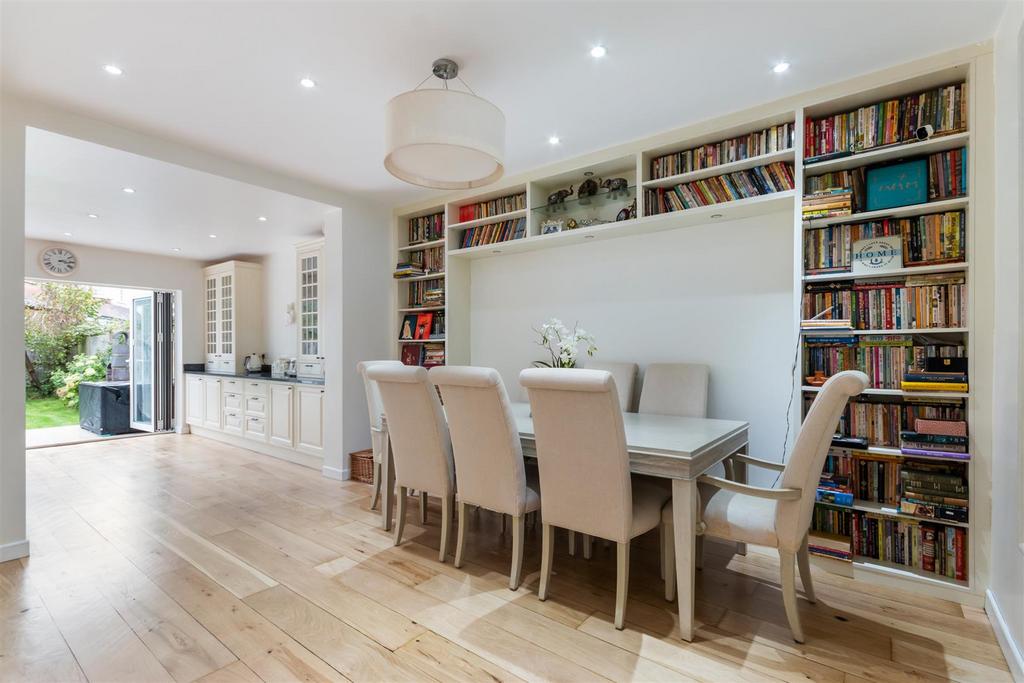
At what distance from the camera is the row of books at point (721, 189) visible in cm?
281

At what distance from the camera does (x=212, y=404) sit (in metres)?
6.07

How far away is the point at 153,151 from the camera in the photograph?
315 cm

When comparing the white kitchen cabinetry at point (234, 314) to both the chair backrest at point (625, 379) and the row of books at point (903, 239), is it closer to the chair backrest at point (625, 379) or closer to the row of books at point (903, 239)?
the chair backrest at point (625, 379)

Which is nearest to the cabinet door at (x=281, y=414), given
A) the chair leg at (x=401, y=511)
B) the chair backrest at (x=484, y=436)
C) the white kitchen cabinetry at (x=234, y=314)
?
the white kitchen cabinetry at (x=234, y=314)

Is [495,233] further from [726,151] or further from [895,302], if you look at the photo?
[895,302]

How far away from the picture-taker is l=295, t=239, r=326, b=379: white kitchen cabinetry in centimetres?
521

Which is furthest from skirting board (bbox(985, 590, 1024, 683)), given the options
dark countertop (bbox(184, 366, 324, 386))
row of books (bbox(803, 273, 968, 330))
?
dark countertop (bbox(184, 366, 324, 386))

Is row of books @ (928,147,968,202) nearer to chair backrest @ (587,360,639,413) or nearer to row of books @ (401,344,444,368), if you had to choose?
chair backrest @ (587,360,639,413)

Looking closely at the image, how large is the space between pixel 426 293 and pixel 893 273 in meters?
3.51

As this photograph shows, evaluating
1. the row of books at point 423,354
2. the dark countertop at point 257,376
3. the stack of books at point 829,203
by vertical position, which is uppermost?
the stack of books at point 829,203

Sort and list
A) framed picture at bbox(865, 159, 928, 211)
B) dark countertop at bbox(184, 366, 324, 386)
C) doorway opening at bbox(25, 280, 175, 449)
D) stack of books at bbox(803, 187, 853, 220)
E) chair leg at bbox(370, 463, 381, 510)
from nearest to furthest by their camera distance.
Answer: framed picture at bbox(865, 159, 928, 211)
stack of books at bbox(803, 187, 853, 220)
chair leg at bbox(370, 463, 381, 510)
dark countertop at bbox(184, 366, 324, 386)
doorway opening at bbox(25, 280, 175, 449)

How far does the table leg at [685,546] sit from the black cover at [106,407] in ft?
24.7

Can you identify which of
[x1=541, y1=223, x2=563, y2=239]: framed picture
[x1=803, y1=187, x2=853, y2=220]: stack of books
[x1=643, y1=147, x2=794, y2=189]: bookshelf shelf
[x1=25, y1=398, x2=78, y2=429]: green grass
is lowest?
[x1=25, y1=398, x2=78, y2=429]: green grass

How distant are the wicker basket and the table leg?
2.87 meters
